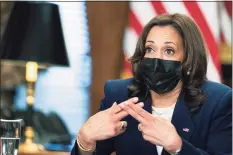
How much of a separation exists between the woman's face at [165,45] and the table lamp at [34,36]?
104cm

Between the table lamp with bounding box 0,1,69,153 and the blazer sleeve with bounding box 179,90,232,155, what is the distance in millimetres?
1233

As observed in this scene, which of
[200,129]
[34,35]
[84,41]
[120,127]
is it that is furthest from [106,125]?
[84,41]

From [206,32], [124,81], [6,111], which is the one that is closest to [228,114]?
[124,81]

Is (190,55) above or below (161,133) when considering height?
above

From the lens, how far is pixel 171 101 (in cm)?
198

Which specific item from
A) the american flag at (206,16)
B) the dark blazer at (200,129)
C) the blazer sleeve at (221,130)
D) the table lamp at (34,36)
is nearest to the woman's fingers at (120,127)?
the dark blazer at (200,129)

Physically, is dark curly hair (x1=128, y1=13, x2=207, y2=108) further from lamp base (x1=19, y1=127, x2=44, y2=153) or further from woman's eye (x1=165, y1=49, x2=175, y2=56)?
lamp base (x1=19, y1=127, x2=44, y2=153)

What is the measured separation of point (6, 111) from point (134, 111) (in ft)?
7.97

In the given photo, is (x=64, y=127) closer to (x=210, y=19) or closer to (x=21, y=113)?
(x=21, y=113)

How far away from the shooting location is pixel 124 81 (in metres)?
2.12

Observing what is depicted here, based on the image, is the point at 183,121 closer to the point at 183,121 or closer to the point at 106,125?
the point at 183,121

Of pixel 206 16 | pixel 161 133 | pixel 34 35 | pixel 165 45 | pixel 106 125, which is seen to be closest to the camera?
pixel 161 133

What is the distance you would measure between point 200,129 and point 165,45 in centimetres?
32

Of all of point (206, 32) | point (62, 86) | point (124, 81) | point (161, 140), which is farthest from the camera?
point (62, 86)
